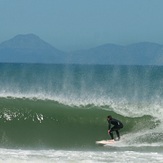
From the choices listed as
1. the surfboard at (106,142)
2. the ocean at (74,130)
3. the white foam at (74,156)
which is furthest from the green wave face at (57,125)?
the white foam at (74,156)

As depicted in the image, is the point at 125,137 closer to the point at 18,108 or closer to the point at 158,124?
the point at 158,124

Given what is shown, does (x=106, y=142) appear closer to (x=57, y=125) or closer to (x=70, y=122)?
(x=57, y=125)

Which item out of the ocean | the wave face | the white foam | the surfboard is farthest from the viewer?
the wave face

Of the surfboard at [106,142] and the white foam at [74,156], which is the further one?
the surfboard at [106,142]

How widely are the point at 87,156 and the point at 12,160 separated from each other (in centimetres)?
259

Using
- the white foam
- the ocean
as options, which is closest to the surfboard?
the ocean

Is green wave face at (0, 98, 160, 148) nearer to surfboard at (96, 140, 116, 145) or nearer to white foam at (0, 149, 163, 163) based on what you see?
surfboard at (96, 140, 116, 145)

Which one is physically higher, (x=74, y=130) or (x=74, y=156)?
(x=74, y=130)

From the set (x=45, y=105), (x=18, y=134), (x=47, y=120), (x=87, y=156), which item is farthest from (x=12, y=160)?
(x=45, y=105)

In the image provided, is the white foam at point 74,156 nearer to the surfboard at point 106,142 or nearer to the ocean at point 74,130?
the ocean at point 74,130

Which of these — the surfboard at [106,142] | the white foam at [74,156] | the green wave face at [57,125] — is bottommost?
the white foam at [74,156]

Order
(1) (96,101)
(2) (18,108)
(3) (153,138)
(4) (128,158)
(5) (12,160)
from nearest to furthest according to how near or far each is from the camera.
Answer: (5) (12,160) < (4) (128,158) < (3) (153,138) < (2) (18,108) < (1) (96,101)

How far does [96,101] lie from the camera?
2909 centimetres

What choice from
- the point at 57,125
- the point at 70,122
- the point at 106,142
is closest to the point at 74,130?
the point at 57,125
